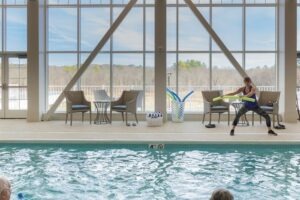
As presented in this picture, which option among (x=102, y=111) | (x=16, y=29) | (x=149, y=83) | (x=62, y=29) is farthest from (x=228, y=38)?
(x=16, y=29)

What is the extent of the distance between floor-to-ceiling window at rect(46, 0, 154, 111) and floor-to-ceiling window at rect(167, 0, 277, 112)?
2.58ft

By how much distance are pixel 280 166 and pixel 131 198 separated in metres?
2.92

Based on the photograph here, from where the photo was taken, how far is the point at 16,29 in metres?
13.4

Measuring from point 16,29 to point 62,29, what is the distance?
1.50m

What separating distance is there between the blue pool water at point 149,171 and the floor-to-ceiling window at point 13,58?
5.19 m

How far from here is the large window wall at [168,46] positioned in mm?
13055

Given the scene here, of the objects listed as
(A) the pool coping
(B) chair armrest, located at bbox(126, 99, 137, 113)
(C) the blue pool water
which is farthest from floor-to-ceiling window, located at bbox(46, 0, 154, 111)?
(C) the blue pool water

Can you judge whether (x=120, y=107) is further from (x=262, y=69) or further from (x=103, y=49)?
(x=262, y=69)

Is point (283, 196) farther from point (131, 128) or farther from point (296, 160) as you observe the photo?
point (131, 128)

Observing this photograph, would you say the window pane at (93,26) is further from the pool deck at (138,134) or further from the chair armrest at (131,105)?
the pool deck at (138,134)

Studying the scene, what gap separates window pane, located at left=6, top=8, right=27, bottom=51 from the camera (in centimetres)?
1344

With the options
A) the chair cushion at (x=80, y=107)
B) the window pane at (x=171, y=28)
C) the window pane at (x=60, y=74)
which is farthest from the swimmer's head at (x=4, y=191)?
the window pane at (x=60, y=74)

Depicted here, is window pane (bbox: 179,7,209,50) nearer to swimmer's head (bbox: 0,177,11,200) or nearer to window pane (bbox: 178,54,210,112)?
window pane (bbox: 178,54,210,112)

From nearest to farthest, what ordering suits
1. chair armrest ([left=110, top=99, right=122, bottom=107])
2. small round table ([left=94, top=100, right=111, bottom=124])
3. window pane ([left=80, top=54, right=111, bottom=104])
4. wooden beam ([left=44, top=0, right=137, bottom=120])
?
chair armrest ([left=110, top=99, right=122, bottom=107]) < small round table ([left=94, top=100, right=111, bottom=124]) < wooden beam ([left=44, top=0, right=137, bottom=120]) < window pane ([left=80, top=54, right=111, bottom=104])
